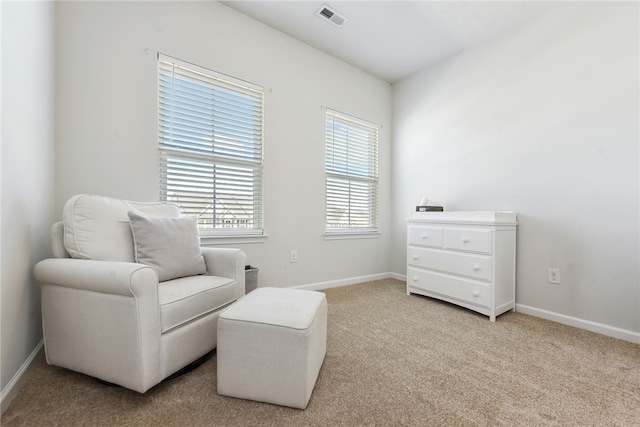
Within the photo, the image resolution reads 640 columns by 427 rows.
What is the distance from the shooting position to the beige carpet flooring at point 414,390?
106 centimetres

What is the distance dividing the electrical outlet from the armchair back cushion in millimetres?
3020

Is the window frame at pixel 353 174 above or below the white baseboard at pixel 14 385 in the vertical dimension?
above

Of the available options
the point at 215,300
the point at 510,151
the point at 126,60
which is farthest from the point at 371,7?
the point at 215,300

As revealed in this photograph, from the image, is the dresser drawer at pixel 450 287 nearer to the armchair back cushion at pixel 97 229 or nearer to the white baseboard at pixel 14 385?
the armchair back cushion at pixel 97 229

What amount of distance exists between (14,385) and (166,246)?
0.80m

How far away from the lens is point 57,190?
176 centimetres

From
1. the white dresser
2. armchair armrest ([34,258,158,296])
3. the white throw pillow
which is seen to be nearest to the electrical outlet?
the white dresser

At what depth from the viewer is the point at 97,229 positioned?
57.6 inches

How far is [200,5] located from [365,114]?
1.97 metres

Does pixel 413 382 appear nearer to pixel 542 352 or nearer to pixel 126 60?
pixel 542 352

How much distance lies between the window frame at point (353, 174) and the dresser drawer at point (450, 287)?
0.82 metres

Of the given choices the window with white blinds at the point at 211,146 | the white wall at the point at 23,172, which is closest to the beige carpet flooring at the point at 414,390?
the white wall at the point at 23,172

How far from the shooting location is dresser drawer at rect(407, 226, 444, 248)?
2.49 meters

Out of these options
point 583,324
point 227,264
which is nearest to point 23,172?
point 227,264
